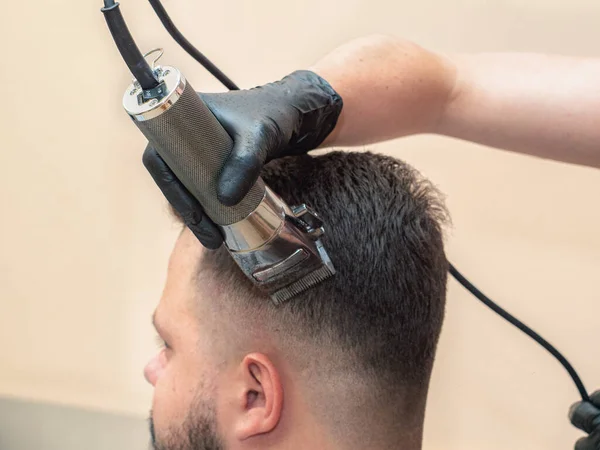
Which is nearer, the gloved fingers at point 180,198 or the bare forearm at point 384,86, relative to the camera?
the gloved fingers at point 180,198

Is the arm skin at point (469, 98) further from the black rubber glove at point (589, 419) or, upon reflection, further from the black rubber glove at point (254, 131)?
the black rubber glove at point (589, 419)

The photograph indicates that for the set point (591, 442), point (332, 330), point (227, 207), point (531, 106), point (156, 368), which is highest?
point (227, 207)

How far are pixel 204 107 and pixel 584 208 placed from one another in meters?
0.88

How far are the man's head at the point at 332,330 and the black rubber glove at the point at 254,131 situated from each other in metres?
0.08

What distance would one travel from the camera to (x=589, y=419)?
787mm

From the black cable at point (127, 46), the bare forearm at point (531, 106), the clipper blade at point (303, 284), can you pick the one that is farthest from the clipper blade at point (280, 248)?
the bare forearm at point (531, 106)

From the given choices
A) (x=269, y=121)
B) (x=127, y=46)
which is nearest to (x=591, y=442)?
(x=269, y=121)

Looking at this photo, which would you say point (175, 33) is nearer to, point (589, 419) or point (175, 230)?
point (175, 230)

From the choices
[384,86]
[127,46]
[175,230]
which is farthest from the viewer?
[175,230]

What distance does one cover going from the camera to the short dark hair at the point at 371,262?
702 millimetres

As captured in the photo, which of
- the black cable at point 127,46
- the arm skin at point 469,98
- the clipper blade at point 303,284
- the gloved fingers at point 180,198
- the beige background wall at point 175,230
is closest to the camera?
the black cable at point 127,46

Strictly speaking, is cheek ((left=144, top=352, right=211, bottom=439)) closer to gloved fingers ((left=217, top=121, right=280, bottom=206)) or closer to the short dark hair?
the short dark hair

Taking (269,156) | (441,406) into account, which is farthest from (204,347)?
(441,406)

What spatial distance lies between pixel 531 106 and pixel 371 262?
310mm
